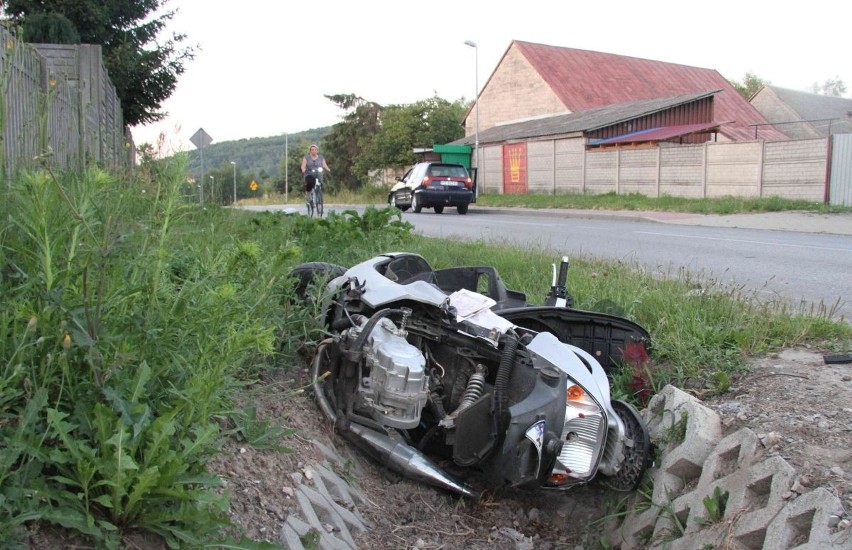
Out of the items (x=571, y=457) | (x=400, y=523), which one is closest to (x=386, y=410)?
(x=400, y=523)

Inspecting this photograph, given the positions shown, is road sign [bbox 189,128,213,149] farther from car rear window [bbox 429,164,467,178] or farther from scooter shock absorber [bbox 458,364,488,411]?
scooter shock absorber [bbox 458,364,488,411]

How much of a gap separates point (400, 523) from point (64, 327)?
1891 millimetres

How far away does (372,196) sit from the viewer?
134 feet

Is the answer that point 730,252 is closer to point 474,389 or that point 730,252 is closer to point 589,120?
point 474,389

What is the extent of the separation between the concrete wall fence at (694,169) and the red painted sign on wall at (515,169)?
0.32m

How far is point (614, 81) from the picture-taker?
4800 cm

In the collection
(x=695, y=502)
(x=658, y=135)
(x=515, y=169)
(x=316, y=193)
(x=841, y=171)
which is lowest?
(x=695, y=502)

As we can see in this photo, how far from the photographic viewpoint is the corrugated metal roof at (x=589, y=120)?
33.7m

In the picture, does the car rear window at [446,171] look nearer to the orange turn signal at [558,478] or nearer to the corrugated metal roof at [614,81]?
the corrugated metal roof at [614,81]

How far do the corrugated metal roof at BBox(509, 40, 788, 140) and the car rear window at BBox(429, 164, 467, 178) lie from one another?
18548 millimetres

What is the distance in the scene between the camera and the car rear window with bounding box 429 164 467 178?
26.1 metres

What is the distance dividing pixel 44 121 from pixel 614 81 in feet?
158

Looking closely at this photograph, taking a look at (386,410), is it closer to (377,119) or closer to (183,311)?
(183,311)

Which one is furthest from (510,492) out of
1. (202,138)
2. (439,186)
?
(439,186)
